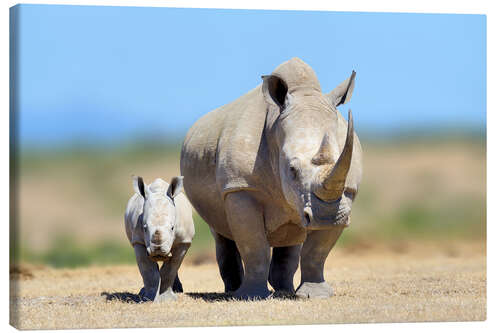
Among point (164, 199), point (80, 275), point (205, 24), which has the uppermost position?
point (205, 24)

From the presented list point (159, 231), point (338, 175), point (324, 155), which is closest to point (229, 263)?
point (159, 231)

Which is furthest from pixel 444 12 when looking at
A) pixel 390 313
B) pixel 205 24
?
pixel 390 313

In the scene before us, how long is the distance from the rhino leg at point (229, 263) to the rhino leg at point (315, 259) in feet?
5.24

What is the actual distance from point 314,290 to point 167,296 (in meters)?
1.70

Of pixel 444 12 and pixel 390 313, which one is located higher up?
pixel 444 12

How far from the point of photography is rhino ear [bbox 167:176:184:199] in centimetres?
1183

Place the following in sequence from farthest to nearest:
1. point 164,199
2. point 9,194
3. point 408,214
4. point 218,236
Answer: point 408,214 → point 218,236 → point 164,199 → point 9,194

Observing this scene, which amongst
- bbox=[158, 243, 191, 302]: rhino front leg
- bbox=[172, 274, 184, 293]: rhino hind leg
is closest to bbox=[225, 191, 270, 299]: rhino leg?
bbox=[158, 243, 191, 302]: rhino front leg

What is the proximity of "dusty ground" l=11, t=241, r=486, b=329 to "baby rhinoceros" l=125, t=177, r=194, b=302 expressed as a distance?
1.03 feet

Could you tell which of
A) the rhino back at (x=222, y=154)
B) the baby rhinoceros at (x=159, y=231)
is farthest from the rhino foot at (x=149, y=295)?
the rhino back at (x=222, y=154)

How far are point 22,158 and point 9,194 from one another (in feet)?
1.31

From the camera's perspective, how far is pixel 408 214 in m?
18.0

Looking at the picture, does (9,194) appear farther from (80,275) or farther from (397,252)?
(397,252)

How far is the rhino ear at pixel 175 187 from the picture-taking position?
1183 cm
